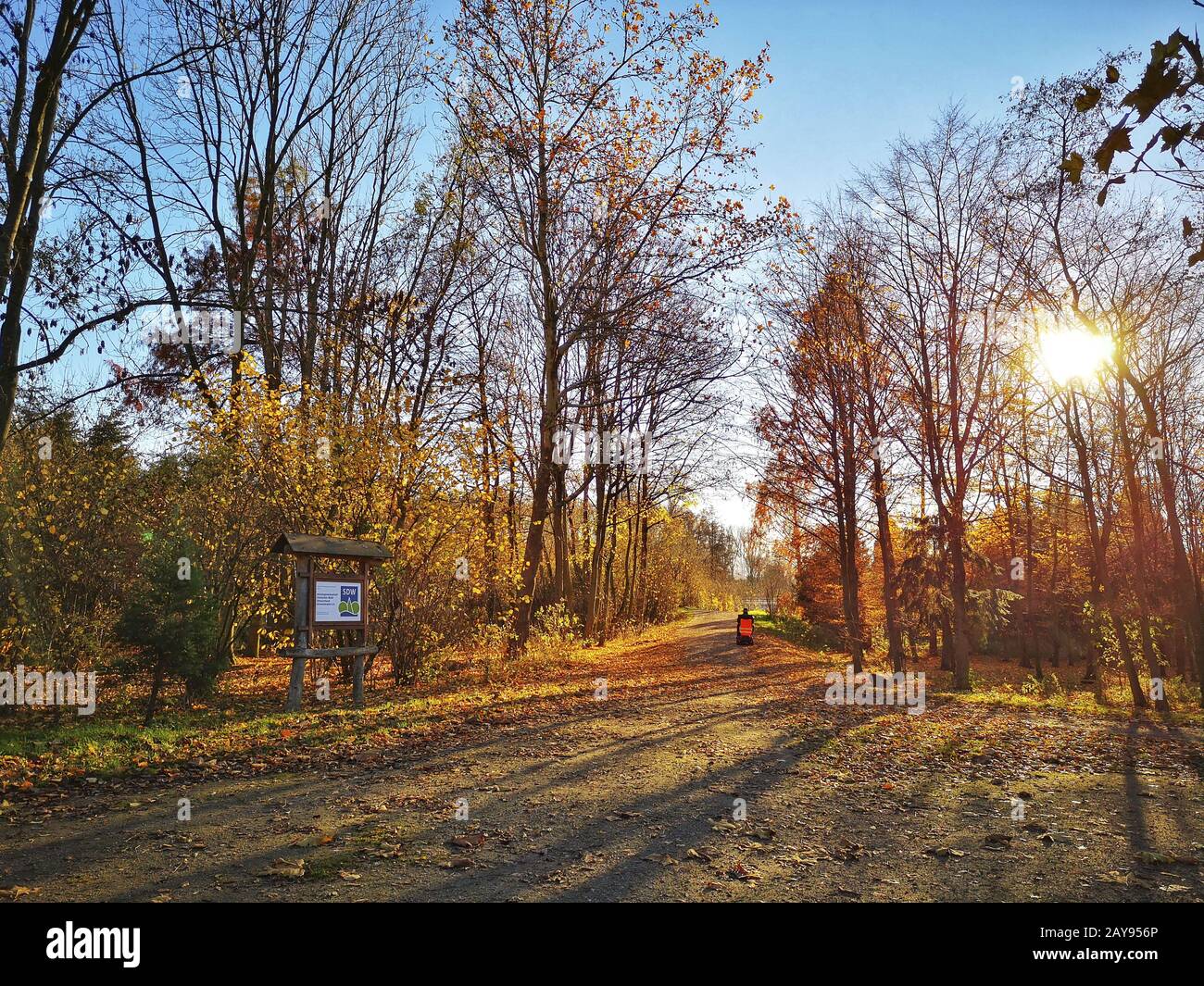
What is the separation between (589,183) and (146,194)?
10025 mm

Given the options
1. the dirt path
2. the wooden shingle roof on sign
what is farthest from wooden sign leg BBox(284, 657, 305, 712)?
the dirt path

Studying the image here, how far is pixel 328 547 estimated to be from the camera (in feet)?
39.1

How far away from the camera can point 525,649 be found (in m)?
19.1

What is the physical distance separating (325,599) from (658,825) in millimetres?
7740

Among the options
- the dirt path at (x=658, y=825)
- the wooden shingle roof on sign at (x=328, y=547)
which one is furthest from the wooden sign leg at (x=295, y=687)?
the dirt path at (x=658, y=825)

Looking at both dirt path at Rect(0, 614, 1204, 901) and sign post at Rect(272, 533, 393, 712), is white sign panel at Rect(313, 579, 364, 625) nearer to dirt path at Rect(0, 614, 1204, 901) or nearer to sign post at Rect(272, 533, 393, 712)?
sign post at Rect(272, 533, 393, 712)

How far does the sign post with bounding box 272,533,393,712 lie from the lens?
38.3 feet
